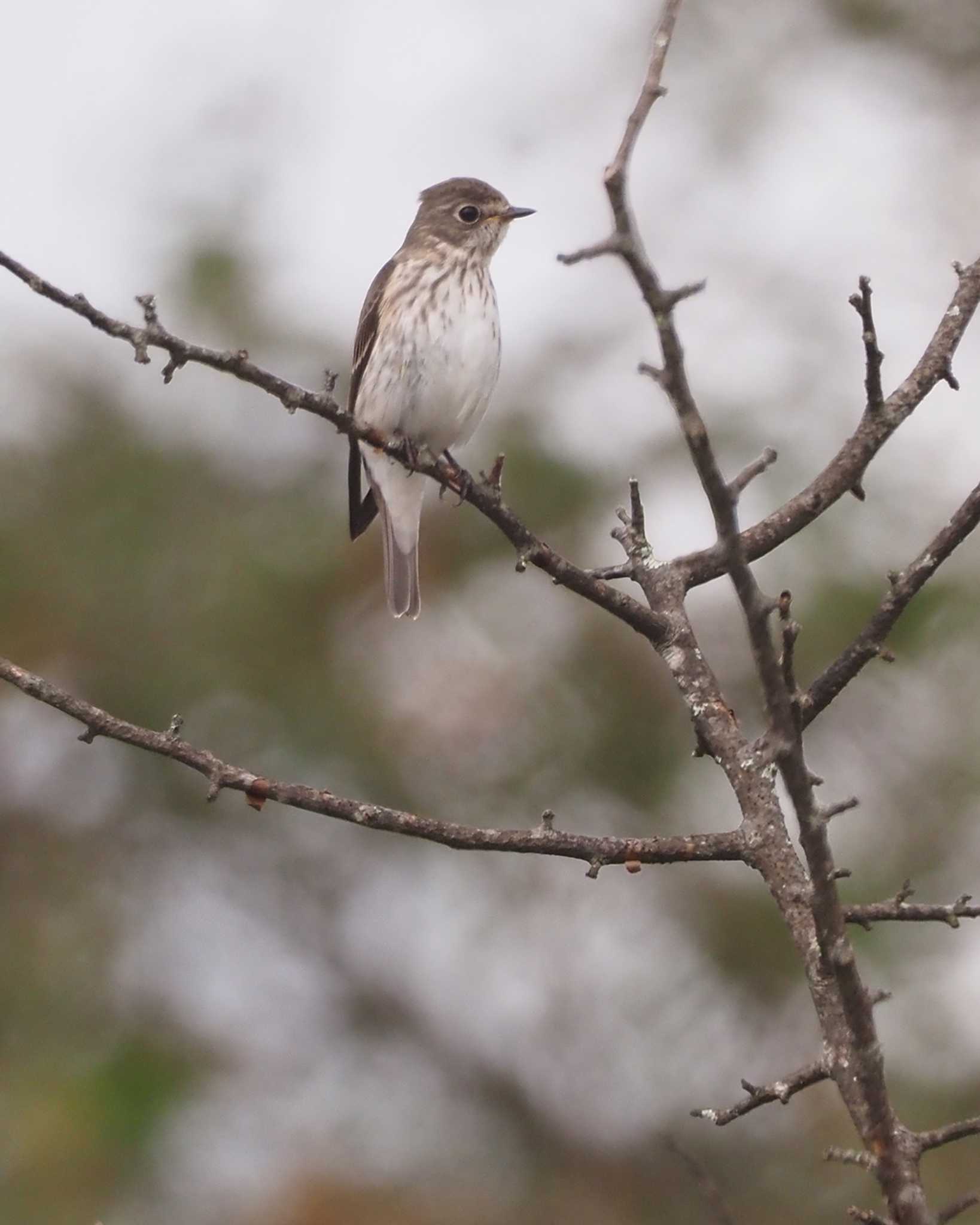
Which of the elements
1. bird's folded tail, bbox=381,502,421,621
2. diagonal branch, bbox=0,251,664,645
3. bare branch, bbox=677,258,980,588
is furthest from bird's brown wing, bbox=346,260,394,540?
bare branch, bbox=677,258,980,588

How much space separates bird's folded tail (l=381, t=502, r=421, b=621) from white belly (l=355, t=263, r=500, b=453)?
1.94 feet

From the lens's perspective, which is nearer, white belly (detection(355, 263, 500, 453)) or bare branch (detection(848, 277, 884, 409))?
bare branch (detection(848, 277, 884, 409))

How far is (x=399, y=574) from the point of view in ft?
23.1

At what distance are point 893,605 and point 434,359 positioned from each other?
359 cm

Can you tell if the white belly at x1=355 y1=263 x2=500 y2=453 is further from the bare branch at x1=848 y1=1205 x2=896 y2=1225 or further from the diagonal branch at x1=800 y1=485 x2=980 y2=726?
the bare branch at x1=848 y1=1205 x2=896 y2=1225

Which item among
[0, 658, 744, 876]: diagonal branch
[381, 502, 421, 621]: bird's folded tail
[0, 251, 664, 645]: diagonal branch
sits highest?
[381, 502, 421, 621]: bird's folded tail

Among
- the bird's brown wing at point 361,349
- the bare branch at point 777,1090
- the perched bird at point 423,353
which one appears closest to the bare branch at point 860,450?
the bare branch at point 777,1090

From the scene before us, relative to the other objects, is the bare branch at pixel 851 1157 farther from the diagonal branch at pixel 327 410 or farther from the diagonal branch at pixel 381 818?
the diagonal branch at pixel 327 410

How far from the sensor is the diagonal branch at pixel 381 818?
114 inches

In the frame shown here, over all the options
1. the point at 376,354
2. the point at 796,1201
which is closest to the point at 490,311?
the point at 376,354

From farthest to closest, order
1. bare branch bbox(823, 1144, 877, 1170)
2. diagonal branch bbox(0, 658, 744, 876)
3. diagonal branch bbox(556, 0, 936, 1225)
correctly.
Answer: diagonal branch bbox(0, 658, 744, 876) → bare branch bbox(823, 1144, 877, 1170) → diagonal branch bbox(556, 0, 936, 1225)

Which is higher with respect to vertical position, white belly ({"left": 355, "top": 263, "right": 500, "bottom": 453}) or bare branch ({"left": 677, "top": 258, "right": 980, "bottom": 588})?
white belly ({"left": 355, "top": 263, "right": 500, "bottom": 453})

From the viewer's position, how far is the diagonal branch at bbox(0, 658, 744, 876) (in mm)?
2904

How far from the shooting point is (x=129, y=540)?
890 centimetres
